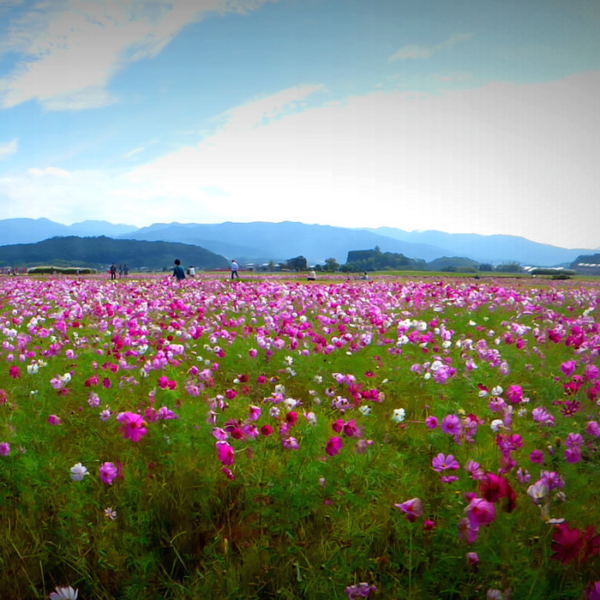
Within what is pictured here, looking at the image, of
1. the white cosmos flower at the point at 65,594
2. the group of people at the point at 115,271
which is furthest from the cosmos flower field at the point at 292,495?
the group of people at the point at 115,271

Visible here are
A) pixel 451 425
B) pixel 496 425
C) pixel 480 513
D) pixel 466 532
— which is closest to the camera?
pixel 480 513

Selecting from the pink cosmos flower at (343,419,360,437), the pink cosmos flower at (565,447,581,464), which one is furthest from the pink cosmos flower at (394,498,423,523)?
the pink cosmos flower at (565,447,581,464)

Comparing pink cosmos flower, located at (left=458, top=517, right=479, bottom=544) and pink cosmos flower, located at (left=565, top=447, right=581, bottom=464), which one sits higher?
pink cosmos flower, located at (left=565, top=447, right=581, bottom=464)

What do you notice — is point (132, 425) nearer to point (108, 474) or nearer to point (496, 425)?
point (108, 474)

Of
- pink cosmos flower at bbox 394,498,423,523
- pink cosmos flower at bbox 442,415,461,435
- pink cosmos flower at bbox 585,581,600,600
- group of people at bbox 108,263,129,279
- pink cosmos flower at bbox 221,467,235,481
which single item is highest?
group of people at bbox 108,263,129,279

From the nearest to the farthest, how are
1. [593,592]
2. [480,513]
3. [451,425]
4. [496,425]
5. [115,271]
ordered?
1. [593,592]
2. [480,513]
3. [451,425]
4. [496,425]
5. [115,271]

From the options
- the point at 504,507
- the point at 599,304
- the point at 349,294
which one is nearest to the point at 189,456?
the point at 504,507

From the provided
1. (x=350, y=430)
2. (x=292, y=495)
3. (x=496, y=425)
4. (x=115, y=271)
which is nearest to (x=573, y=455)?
(x=496, y=425)

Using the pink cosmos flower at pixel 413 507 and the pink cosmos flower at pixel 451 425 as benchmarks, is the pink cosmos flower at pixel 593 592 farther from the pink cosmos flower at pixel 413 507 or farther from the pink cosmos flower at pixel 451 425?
the pink cosmos flower at pixel 451 425

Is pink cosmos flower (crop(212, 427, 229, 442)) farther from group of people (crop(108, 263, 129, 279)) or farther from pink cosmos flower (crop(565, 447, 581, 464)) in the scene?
group of people (crop(108, 263, 129, 279))

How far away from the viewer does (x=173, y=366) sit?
4531 millimetres

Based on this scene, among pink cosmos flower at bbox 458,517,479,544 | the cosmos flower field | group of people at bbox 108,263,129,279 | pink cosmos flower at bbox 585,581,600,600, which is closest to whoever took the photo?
pink cosmos flower at bbox 585,581,600,600

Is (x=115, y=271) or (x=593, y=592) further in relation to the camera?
(x=115, y=271)

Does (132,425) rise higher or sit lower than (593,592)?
higher
